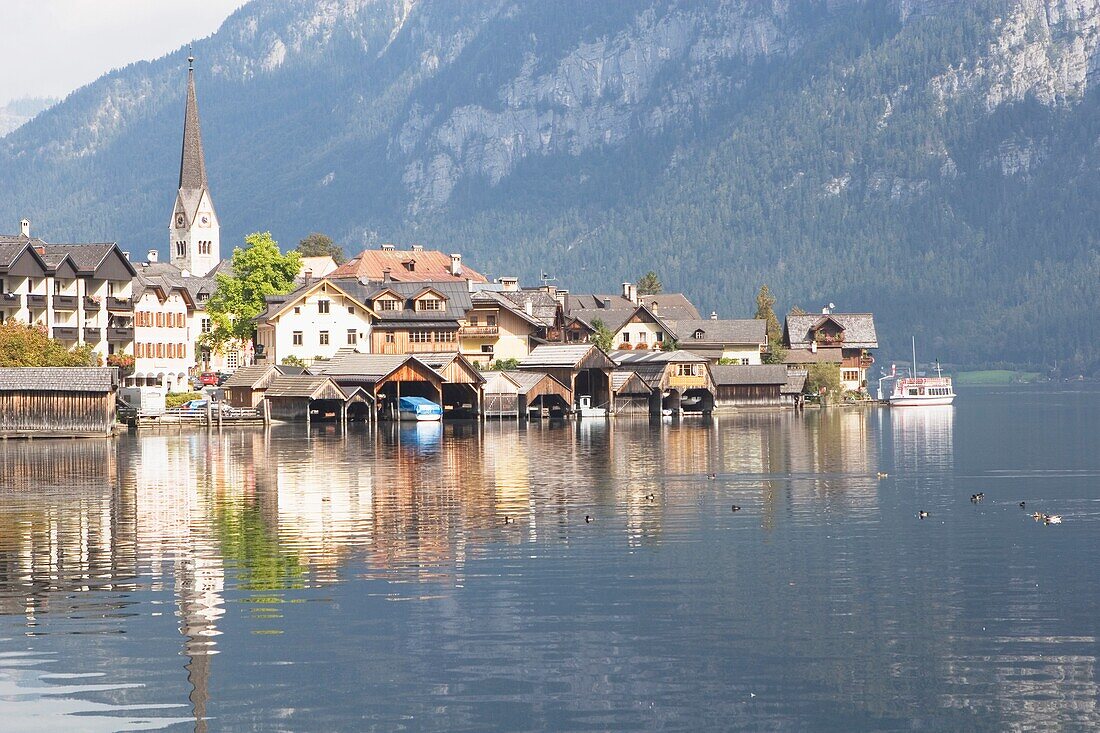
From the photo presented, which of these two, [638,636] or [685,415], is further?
[685,415]

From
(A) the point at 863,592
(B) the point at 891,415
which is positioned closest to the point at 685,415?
(B) the point at 891,415

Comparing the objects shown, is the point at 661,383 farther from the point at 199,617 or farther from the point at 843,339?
the point at 199,617

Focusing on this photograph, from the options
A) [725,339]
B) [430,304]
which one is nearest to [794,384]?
[725,339]

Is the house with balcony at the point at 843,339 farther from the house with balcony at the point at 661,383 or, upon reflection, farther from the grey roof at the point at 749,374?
the house with balcony at the point at 661,383

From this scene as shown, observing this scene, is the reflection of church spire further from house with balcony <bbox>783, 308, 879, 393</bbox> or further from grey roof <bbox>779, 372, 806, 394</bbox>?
house with balcony <bbox>783, 308, 879, 393</bbox>

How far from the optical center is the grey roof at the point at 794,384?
156375 millimetres

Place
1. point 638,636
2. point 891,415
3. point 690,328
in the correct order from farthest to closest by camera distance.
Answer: point 690,328 < point 891,415 < point 638,636

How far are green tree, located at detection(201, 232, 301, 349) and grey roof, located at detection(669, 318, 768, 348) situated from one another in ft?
140

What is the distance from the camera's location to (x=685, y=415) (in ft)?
468

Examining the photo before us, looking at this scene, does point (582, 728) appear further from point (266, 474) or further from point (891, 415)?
point (891, 415)

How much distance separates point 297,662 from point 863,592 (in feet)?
43.7

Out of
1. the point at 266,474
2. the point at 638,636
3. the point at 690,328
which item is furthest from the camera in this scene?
the point at 690,328

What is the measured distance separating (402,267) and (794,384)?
43964 mm

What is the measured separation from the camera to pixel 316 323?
13300cm
